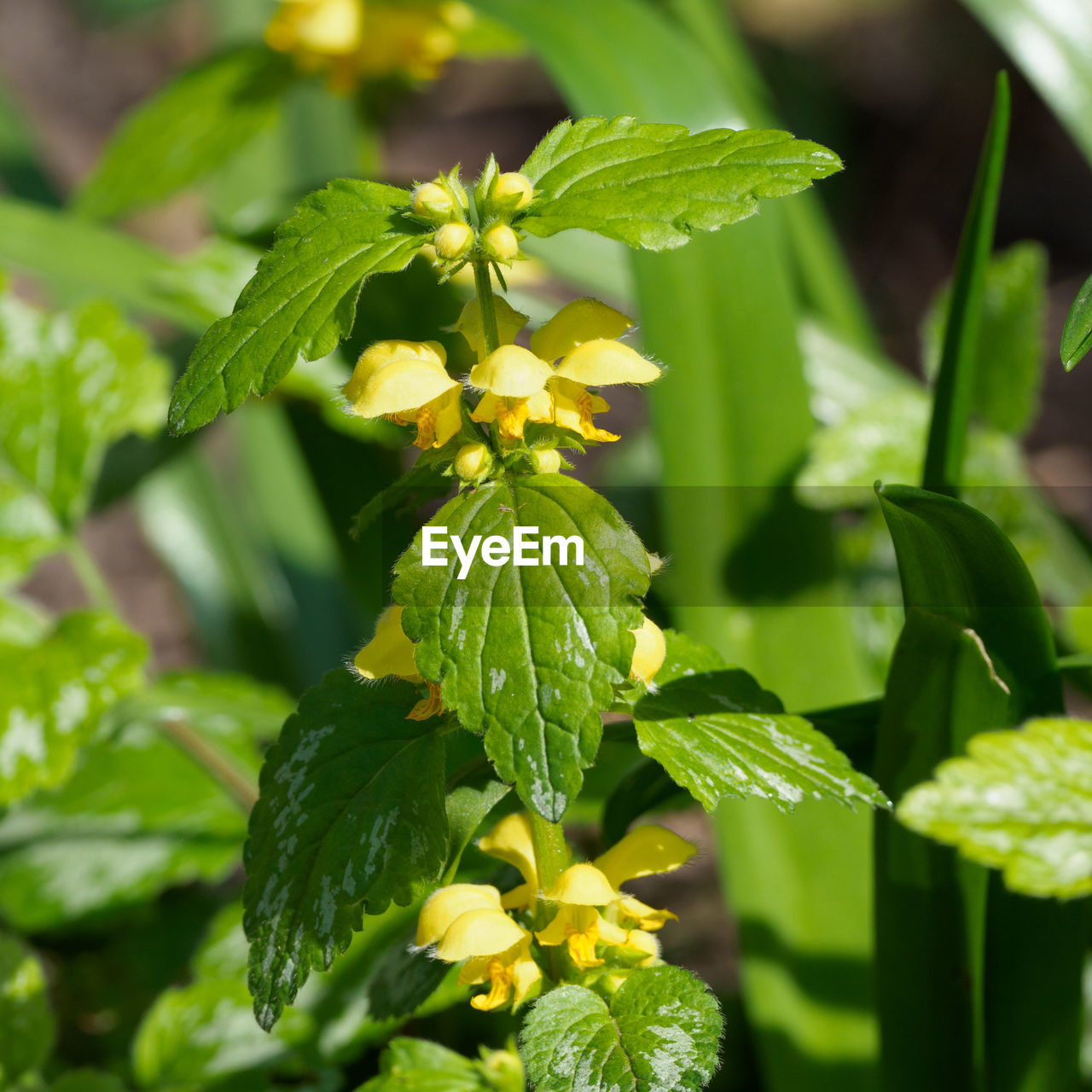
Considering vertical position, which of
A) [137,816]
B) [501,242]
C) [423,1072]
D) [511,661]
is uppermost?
[501,242]

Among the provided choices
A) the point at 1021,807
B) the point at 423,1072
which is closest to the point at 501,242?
the point at 1021,807

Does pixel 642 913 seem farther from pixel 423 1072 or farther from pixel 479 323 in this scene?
pixel 479 323

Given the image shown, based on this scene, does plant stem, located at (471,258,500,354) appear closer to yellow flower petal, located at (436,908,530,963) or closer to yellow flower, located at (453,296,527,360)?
yellow flower, located at (453,296,527,360)

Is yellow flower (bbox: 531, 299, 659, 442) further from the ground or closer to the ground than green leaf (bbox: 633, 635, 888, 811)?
further from the ground

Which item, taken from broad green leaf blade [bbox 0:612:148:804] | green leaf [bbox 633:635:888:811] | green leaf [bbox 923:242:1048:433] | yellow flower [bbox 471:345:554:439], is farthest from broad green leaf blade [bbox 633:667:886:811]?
green leaf [bbox 923:242:1048:433]

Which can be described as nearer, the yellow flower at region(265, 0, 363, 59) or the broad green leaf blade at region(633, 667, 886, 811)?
the broad green leaf blade at region(633, 667, 886, 811)

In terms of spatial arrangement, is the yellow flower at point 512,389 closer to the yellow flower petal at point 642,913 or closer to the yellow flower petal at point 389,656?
the yellow flower petal at point 389,656

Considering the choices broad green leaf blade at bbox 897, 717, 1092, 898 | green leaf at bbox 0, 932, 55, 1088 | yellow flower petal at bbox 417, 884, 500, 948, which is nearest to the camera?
broad green leaf blade at bbox 897, 717, 1092, 898
